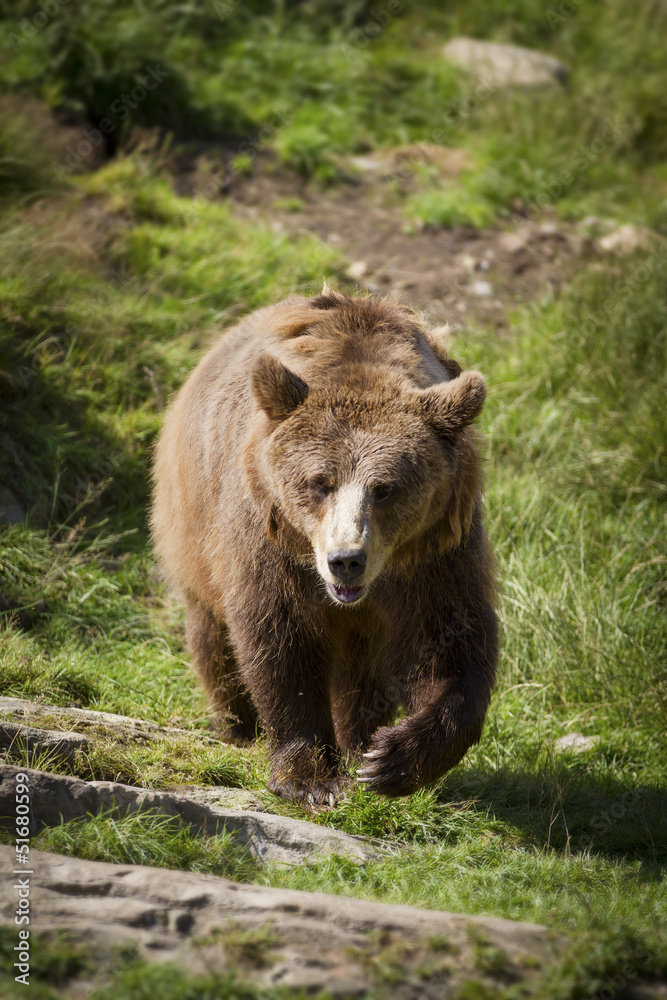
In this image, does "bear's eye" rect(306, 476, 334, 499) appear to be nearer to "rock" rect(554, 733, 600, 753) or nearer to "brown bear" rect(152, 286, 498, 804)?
"brown bear" rect(152, 286, 498, 804)

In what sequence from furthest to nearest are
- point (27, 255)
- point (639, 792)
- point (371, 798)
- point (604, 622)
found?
point (27, 255)
point (604, 622)
point (639, 792)
point (371, 798)

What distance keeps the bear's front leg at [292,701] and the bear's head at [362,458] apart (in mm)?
455

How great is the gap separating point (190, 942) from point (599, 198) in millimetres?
9908

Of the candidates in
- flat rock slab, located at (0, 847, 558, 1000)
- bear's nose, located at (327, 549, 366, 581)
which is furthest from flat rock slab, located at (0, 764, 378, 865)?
bear's nose, located at (327, 549, 366, 581)

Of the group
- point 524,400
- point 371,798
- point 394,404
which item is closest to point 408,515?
point 394,404

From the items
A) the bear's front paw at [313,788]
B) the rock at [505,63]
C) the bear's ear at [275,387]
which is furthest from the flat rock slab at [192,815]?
the rock at [505,63]

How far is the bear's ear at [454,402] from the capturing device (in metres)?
4.20

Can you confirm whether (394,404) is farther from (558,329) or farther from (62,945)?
(558,329)

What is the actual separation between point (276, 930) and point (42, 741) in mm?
1736

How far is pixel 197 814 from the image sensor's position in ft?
14.0

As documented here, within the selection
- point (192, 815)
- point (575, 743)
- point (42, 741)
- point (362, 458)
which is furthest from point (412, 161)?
point (192, 815)

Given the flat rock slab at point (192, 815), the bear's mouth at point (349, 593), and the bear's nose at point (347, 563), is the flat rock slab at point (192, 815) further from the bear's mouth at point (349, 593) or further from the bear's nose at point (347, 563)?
the bear's nose at point (347, 563)

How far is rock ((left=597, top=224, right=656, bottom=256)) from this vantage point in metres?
9.69

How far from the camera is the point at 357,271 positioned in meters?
9.59
